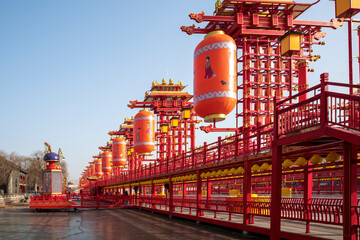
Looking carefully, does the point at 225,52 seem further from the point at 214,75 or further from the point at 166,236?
the point at 166,236

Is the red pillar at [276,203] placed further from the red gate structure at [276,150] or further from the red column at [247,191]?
the red column at [247,191]

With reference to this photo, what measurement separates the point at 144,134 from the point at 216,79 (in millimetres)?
16109

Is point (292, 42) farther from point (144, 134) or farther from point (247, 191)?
point (144, 134)

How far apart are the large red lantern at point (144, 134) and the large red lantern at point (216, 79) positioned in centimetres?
1512

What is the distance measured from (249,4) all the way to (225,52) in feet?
37.9

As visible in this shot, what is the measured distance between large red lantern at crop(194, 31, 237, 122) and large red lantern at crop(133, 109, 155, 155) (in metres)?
15.1

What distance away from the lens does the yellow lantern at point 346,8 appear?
37.3 ft

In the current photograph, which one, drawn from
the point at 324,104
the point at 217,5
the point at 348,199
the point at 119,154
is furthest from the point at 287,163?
the point at 119,154

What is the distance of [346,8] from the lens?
37.9ft

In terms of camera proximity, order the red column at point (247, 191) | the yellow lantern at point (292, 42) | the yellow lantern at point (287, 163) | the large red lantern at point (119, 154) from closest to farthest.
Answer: the yellow lantern at point (292, 42)
the yellow lantern at point (287, 163)
the red column at point (247, 191)
the large red lantern at point (119, 154)

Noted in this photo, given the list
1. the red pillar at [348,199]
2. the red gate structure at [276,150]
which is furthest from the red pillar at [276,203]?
the red pillar at [348,199]

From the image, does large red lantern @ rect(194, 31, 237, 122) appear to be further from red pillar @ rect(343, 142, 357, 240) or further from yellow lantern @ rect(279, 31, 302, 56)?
red pillar @ rect(343, 142, 357, 240)

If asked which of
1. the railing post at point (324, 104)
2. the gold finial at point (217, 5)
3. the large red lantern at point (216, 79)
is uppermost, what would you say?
the gold finial at point (217, 5)

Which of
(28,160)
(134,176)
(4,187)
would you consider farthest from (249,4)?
(28,160)
